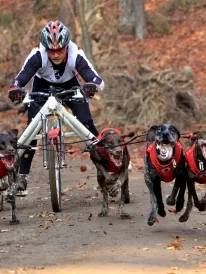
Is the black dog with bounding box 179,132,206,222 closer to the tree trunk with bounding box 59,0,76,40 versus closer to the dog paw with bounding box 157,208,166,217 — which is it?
the dog paw with bounding box 157,208,166,217

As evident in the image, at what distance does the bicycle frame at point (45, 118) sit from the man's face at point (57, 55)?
503 mm

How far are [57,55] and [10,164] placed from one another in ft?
5.32

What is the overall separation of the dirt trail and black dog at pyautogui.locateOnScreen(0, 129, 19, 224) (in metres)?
0.32

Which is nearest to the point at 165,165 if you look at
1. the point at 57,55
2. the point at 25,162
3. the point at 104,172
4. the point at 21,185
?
the point at 104,172

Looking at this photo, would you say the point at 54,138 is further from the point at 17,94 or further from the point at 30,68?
the point at 30,68

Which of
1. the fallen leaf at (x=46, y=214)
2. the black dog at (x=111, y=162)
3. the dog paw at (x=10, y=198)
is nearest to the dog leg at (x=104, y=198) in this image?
the black dog at (x=111, y=162)

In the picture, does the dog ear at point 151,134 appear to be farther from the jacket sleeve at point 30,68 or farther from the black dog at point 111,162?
the jacket sleeve at point 30,68

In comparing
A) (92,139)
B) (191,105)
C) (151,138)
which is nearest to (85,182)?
(92,139)

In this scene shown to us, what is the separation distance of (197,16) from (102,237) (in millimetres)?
23936

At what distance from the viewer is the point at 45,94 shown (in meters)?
11.1

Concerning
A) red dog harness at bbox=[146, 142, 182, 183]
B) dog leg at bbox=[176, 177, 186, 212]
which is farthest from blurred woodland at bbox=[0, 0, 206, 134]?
red dog harness at bbox=[146, 142, 182, 183]

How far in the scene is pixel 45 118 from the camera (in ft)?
36.2

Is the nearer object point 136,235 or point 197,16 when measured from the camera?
point 136,235

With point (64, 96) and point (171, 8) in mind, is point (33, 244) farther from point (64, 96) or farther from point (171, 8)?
point (171, 8)
